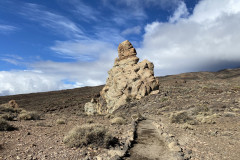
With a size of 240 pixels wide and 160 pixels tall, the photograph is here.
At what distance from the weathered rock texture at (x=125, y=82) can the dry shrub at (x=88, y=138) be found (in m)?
19.7

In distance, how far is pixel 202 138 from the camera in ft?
33.7

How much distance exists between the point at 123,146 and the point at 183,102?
19845 mm

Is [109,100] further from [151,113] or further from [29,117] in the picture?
[29,117]

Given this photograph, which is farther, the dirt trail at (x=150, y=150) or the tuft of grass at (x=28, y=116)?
the tuft of grass at (x=28, y=116)

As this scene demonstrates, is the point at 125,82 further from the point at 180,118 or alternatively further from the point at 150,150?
the point at 150,150

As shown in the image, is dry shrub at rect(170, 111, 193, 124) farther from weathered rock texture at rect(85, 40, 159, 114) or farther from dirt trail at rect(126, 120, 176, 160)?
weathered rock texture at rect(85, 40, 159, 114)

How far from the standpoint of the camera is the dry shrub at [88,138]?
296 inches

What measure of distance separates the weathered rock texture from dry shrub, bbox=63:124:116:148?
19.7m

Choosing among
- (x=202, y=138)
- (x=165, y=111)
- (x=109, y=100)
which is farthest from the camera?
(x=109, y=100)

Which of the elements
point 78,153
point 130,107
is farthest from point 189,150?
point 130,107

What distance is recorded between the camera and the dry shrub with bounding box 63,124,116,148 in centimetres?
753

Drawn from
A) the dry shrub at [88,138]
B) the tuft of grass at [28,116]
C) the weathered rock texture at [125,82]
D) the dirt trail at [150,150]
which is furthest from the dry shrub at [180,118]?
the tuft of grass at [28,116]

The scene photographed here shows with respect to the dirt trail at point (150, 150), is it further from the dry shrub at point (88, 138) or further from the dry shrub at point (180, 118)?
the dry shrub at point (180, 118)

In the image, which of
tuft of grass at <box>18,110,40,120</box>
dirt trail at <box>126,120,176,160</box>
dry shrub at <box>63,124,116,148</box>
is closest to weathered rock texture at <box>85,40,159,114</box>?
tuft of grass at <box>18,110,40,120</box>
